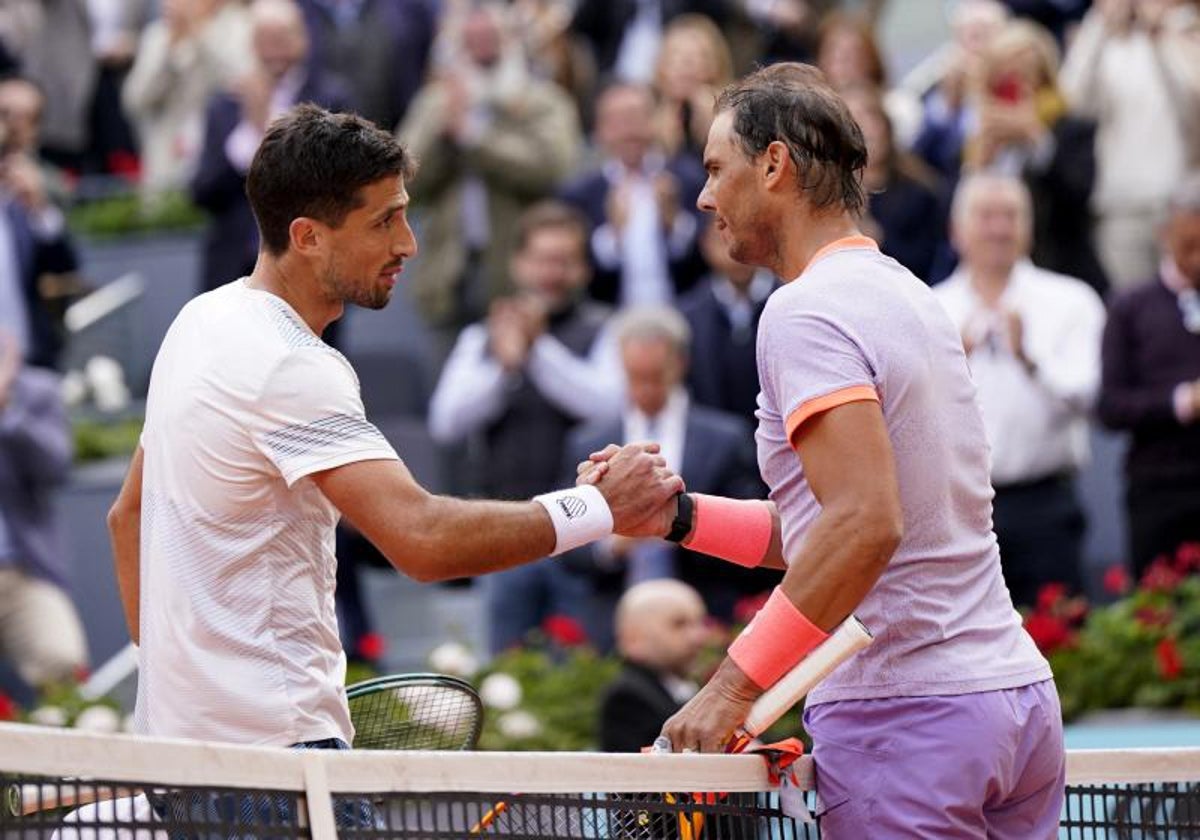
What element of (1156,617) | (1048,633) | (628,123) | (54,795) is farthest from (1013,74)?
(54,795)

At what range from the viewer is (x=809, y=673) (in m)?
4.16

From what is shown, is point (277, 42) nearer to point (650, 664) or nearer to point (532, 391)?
point (532, 391)

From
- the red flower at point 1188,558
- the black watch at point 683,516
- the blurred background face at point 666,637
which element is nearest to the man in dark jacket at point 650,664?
the blurred background face at point 666,637

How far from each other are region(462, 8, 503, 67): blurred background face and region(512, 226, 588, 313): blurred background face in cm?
180

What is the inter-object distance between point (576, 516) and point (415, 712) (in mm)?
879

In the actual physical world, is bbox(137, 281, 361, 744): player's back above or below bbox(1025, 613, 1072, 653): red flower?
above

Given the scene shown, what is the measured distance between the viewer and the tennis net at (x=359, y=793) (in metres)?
3.81

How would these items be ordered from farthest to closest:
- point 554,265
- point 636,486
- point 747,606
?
point 554,265
point 747,606
point 636,486

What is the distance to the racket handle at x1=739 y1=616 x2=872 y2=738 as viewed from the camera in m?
4.11

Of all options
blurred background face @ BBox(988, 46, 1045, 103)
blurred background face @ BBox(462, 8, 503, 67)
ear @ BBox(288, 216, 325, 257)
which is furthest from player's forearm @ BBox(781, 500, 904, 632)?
blurred background face @ BBox(462, 8, 503, 67)

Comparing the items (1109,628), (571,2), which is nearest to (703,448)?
(1109,628)

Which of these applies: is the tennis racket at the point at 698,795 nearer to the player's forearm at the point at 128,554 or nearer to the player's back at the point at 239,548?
the player's back at the point at 239,548

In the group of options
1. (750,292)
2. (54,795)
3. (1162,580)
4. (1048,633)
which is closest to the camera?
(54,795)

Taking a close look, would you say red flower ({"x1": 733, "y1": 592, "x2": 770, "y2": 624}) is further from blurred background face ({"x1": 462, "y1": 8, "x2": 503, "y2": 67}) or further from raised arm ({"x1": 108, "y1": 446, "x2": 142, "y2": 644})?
raised arm ({"x1": 108, "y1": 446, "x2": 142, "y2": 644})
